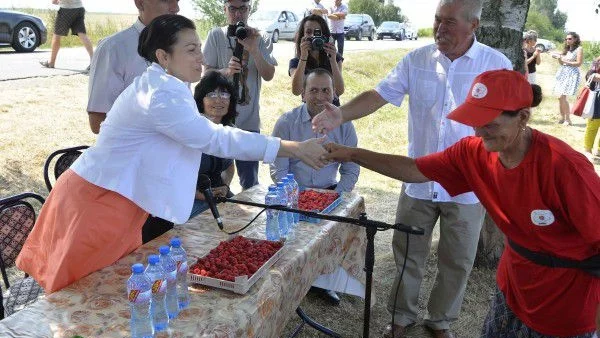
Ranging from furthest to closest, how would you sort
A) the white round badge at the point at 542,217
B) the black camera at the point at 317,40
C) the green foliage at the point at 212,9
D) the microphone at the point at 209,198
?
the green foliage at the point at 212,9 < the black camera at the point at 317,40 < the microphone at the point at 209,198 < the white round badge at the point at 542,217

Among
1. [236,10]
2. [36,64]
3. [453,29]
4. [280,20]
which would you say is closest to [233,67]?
[236,10]

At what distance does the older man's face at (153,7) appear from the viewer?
3.36 m

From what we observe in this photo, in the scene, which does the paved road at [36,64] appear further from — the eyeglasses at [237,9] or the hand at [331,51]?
the hand at [331,51]

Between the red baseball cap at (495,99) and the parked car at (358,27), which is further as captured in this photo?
the parked car at (358,27)

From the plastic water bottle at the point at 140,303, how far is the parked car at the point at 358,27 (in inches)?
1051

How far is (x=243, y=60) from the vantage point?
4605 millimetres

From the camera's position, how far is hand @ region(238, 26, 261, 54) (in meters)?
4.46

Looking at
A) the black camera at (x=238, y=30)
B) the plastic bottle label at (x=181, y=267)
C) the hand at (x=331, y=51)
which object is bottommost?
the plastic bottle label at (x=181, y=267)

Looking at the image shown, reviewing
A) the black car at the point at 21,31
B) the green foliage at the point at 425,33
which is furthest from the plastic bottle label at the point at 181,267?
the green foliage at the point at 425,33

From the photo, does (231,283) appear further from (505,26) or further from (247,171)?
(505,26)

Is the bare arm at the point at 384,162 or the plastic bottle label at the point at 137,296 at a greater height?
the bare arm at the point at 384,162

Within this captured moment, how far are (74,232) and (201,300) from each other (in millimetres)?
614

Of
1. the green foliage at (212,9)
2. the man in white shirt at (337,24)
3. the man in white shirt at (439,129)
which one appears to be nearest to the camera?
the man in white shirt at (439,129)

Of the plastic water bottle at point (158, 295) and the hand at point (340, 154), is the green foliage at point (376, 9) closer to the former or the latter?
the hand at point (340, 154)
